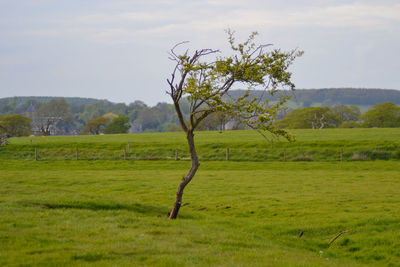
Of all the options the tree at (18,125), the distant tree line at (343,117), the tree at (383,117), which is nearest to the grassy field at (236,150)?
the distant tree line at (343,117)

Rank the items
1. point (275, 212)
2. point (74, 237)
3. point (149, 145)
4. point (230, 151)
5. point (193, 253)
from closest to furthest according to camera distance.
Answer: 1. point (193, 253)
2. point (74, 237)
3. point (275, 212)
4. point (230, 151)
5. point (149, 145)

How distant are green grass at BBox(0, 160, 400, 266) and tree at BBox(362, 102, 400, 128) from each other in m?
113

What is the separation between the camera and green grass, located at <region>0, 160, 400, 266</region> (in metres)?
13.1

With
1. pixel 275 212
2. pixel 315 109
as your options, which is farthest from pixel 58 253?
pixel 315 109

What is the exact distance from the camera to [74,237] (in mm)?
14609

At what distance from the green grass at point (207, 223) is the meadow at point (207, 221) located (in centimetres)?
3

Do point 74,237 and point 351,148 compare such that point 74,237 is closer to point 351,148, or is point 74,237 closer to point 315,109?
point 351,148

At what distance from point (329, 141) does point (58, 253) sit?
65.7 m

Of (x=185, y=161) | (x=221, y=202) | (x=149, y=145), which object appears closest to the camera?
(x=221, y=202)

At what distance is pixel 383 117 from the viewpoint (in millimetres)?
148125

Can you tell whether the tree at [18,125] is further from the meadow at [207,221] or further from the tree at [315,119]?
the meadow at [207,221]

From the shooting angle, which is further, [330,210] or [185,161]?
[185,161]

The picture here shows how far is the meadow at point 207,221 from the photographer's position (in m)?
13.2

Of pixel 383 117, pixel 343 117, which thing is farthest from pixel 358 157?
pixel 343 117
